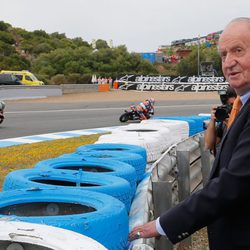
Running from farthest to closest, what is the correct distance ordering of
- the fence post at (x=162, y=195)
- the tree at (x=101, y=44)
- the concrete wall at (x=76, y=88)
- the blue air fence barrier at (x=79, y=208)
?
the tree at (x=101, y=44), the concrete wall at (x=76, y=88), the fence post at (x=162, y=195), the blue air fence barrier at (x=79, y=208)

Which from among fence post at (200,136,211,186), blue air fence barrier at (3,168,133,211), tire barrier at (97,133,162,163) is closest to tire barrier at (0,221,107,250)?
blue air fence barrier at (3,168,133,211)

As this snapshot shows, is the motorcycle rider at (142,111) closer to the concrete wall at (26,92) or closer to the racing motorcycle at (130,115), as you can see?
the racing motorcycle at (130,115)

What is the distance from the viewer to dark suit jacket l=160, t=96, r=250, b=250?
1.99 meters

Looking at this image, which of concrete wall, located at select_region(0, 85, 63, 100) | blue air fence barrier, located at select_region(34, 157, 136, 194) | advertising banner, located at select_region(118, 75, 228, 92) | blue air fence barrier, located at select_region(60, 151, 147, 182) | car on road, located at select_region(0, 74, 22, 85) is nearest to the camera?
blue air fence barrier, located at select_region(34, 157, 136, 194)

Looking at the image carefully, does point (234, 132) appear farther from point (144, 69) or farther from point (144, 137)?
point (144, 69)

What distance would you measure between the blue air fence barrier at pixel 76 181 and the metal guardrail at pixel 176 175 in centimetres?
37

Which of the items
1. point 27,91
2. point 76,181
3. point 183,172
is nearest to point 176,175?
point 183,172

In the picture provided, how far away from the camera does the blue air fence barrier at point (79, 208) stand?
111 inches

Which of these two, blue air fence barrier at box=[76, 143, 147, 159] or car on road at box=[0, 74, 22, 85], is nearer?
blue air fence barrier at box=[76, 143, 147, 159]

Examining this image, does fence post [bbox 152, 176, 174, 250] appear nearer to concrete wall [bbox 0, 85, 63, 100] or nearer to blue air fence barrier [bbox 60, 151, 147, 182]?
blue air fence barrier [bbox 60, 151, 147, 182]

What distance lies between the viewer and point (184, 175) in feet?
18.2

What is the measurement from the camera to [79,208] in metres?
3.26

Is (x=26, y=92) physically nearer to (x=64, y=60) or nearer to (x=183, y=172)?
(x=64, y=60)

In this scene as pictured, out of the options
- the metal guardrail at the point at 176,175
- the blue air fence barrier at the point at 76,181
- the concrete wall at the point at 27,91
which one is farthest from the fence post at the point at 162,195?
the concrete wall at the point at 27,91
